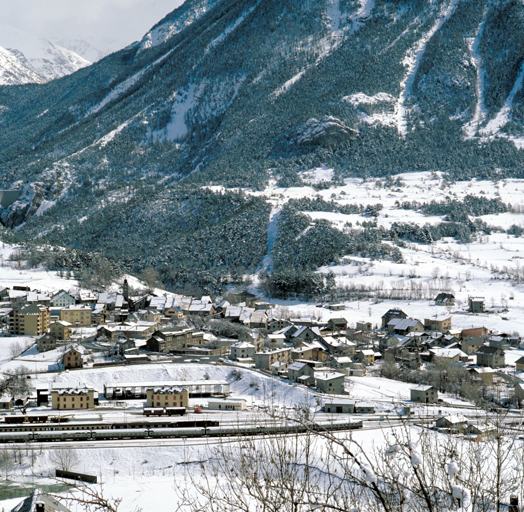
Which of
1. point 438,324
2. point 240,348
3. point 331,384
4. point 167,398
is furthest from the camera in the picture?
point 438,324

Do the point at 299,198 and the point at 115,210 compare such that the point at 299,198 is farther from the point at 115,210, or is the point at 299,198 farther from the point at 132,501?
Result: the point at 132,501

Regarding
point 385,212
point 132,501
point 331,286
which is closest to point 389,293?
point 331,286

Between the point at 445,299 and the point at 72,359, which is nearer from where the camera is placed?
the point at 72,359

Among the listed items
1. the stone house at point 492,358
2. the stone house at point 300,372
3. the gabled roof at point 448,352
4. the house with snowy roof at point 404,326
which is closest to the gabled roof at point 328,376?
the stone house at point 300,372

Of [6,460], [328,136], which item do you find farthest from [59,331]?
[328,136]

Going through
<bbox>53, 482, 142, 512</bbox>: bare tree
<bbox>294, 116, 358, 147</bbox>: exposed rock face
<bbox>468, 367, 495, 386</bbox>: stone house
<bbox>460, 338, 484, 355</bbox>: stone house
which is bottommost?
<bbox>468, 367, 495, 386</bbox>: stone house

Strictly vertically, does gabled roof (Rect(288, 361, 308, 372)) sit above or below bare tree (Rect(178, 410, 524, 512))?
below

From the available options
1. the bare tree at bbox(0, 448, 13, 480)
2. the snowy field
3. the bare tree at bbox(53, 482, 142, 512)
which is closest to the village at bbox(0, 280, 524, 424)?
the snowy field

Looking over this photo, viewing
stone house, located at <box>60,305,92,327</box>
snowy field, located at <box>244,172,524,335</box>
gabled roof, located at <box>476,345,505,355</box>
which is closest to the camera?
gabled roof, located at <box>476,345,505,355</box>

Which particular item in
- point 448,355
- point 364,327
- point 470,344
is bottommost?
point 448,355

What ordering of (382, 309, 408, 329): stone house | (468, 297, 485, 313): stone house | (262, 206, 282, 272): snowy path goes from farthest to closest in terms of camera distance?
(262, 206, 282, 272): snowy path < (468, 297, 485, 313): stone house < (382, 309, 408, 329): stone house

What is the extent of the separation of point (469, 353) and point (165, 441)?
4012 centimetres

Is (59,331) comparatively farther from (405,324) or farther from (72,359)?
(405,324)

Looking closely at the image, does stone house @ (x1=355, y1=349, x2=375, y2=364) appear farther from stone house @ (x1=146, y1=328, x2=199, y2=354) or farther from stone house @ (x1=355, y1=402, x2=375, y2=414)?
stone house @ (x1=355, y1=402, x2=375, y2=414)
